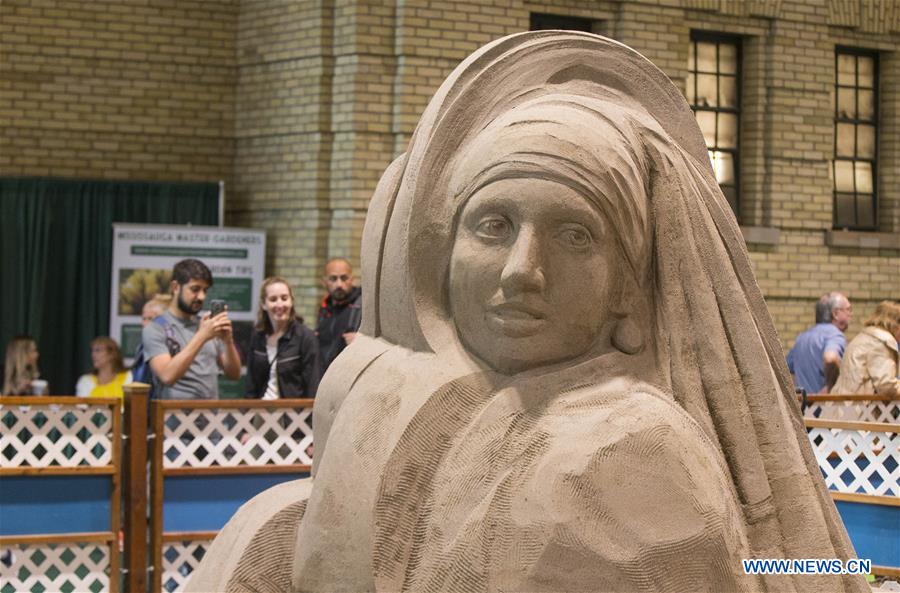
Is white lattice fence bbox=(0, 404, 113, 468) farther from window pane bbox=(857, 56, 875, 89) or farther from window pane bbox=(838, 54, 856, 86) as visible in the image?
window pane bbox=(857, 56, 875, 89)

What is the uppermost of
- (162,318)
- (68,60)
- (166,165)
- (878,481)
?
(68,60)

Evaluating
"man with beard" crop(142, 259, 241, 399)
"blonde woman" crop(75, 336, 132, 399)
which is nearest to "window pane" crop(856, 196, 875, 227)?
"blonde woman" crop(75, 336, 132, 399)

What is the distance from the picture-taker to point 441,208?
3.82 m

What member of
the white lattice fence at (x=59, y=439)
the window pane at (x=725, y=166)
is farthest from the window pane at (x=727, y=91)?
the white lattice fence at (x=59, y=439)

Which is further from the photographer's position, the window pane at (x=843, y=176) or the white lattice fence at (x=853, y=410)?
the window pane at (x=843, y=176)

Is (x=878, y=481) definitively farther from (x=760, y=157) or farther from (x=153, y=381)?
(x=760, y=157)

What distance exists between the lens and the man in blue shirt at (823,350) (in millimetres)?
9828

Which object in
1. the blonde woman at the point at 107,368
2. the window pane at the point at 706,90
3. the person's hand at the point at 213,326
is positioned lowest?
the blonde woman at the point at 107,368

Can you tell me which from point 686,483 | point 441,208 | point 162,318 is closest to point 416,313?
point 441,208

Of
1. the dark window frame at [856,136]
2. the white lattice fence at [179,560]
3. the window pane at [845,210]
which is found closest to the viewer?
the white lattice fence at [179,560]

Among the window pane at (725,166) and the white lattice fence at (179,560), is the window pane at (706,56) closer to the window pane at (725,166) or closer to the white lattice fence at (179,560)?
the window pane at (725,166)

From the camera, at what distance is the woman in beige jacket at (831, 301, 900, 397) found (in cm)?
903

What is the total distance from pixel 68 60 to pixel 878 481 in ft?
27.2

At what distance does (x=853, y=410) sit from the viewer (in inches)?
342
